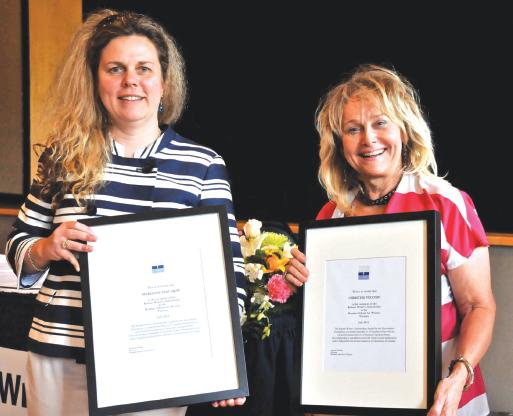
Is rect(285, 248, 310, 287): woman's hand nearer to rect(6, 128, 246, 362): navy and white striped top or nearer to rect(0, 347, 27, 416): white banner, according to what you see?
rect(6, 128, 246, 362): navy and white striped top

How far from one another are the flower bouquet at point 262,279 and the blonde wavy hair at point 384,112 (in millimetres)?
368

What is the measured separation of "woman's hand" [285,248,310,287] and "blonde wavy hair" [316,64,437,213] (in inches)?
8.1

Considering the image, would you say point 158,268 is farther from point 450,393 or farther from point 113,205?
point 450,393

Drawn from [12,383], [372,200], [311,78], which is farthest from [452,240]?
[311,78]

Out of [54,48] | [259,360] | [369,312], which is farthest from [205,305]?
[54,48]

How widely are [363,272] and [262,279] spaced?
636 millimetres

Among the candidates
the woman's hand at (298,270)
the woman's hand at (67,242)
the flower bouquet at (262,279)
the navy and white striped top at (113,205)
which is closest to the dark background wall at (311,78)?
the flower bouquet at (262,279)

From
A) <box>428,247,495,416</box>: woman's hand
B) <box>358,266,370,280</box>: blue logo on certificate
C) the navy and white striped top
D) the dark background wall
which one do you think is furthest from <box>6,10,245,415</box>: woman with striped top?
the dark background wall

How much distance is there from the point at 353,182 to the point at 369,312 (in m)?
0.39

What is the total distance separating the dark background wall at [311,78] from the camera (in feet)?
10.3

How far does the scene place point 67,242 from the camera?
5.53 ft

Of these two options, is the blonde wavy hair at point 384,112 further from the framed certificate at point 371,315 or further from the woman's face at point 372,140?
the framed certificate at point 371,315

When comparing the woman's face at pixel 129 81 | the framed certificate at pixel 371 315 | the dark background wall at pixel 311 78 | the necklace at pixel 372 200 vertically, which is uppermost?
the dark background wall at pixel 311 78

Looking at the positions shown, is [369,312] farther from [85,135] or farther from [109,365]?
[85,135]
